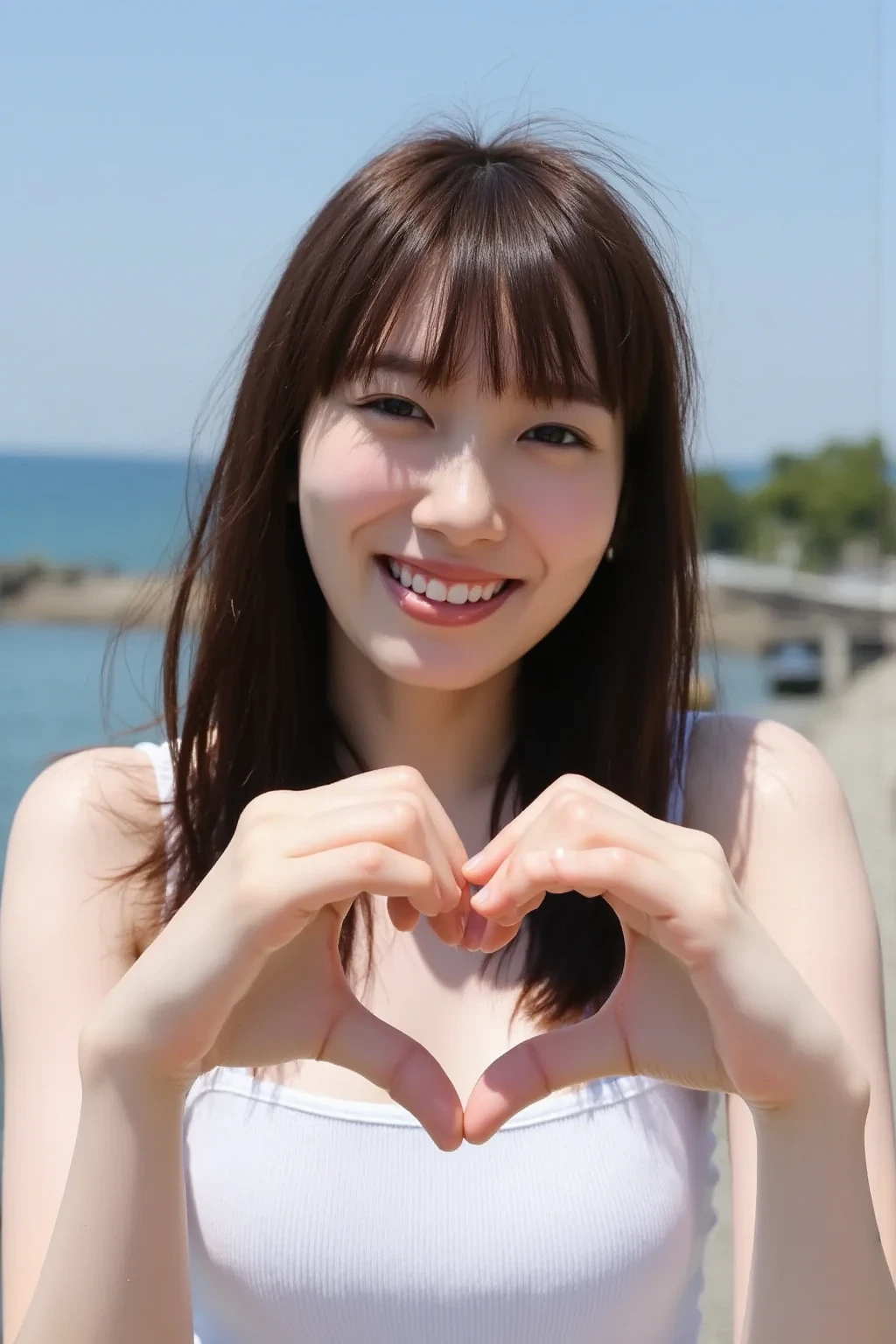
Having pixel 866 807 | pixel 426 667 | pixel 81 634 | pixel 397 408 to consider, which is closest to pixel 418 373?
pixel 397 408

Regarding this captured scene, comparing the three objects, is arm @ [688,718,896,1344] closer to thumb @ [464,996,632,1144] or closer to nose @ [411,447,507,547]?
thumb @ [464,996,632,1144]

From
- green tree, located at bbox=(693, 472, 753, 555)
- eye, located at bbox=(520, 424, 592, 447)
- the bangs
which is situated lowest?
green tree, located at bbox=(693, 472, 753, 555)

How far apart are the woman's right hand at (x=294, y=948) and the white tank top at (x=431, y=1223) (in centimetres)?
40

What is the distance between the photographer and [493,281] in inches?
68.2

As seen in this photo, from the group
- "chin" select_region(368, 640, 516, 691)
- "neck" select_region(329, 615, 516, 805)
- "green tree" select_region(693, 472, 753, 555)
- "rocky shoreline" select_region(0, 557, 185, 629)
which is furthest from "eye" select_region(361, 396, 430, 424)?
"green tree" select_region(693, 472, 753, 555)

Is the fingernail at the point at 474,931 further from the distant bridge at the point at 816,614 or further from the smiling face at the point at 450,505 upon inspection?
the distant bridge at the point at 816,614

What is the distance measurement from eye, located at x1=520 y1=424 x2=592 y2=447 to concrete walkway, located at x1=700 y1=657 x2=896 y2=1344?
190 centimetres

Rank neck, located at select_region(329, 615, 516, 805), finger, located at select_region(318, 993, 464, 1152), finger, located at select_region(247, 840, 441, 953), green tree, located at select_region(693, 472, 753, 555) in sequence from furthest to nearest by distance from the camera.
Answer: green tree, located at select_region(693, 472, 753, 555)
neck, located at select_region(329, 615, 516, 805)
finger, located at select_region(318, 993, 464, 1152)
finger, located at select_region(247, 840, 441, 953)

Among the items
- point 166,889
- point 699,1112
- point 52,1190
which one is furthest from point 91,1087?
point 699,1112

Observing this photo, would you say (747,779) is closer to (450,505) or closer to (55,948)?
(450,505)

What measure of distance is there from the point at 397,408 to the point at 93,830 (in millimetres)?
736

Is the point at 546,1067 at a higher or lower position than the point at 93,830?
lower

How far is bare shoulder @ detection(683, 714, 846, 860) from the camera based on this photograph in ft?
6.45

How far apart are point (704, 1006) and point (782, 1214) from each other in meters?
0.22
